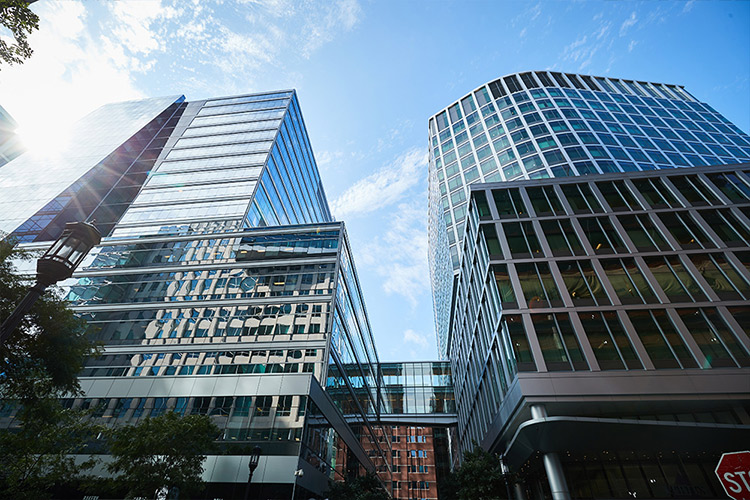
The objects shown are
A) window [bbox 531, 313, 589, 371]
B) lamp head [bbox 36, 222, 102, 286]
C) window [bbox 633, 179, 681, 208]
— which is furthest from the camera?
Result: window [bbox 633, 179, 681, 208]

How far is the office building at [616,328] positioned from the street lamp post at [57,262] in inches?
833

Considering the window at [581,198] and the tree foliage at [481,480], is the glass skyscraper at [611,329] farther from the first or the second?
the tree foliage at [481,480]

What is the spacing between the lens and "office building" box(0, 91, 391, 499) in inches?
1075

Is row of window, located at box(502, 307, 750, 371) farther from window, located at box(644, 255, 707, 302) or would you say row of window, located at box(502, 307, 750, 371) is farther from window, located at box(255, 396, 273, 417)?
window, located at box(255, 396, 273, 417)

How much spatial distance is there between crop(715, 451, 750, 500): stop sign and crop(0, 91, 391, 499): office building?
965 inches

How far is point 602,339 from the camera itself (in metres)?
21.9

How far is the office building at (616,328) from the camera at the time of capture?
19953 mm

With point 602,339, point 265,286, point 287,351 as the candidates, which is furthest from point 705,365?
point 265,286

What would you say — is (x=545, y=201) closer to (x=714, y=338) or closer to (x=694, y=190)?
(x=694, y=190)

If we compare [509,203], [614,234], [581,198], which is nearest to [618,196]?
[581,198]

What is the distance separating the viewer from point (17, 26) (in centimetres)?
1000

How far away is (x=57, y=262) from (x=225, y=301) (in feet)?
96.6

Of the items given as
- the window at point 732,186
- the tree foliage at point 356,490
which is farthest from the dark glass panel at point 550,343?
the window at point 732,186

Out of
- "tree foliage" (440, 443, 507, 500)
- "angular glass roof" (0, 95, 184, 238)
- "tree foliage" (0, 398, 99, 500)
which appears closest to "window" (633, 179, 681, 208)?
"tree foliage" (440, 443, 507, 500)
